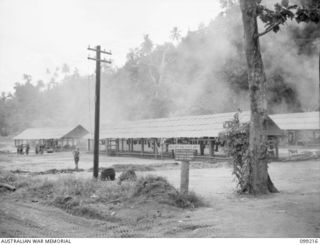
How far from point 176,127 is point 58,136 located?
2162 cm

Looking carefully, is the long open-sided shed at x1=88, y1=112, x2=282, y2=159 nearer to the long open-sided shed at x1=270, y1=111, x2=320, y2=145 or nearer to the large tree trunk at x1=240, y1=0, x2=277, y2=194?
the large tree trunk at x1=240, y1=0, x2=277, y2=194

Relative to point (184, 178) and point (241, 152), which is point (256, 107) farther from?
point (184, 178)

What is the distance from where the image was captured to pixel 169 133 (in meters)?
31.4

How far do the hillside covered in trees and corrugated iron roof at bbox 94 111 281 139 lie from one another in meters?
13.6

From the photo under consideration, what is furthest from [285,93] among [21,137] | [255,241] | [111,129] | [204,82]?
[255,241]

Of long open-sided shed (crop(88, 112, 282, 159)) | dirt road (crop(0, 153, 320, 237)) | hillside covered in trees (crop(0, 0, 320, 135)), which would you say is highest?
hillside covered in trees (crop(0, 0, 320, 135))

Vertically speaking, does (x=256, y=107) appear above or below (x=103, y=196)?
above

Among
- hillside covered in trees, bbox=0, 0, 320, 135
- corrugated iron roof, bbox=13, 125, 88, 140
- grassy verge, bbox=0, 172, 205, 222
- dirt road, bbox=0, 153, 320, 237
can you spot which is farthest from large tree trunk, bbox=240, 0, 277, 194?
corrugated iron roof, bbox=13, 125, 88, 140

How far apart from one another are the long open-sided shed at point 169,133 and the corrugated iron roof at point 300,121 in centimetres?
1462

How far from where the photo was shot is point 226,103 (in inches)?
2306

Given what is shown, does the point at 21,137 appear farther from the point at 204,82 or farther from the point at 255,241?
the point at 255,241

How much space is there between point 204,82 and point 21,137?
29.9m

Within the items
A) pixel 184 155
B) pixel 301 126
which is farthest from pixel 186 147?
pixel 301 126

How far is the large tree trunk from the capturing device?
11422 mm
